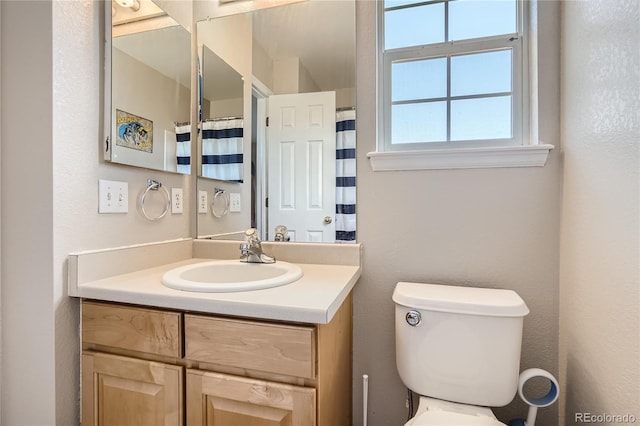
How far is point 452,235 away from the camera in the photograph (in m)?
1.22

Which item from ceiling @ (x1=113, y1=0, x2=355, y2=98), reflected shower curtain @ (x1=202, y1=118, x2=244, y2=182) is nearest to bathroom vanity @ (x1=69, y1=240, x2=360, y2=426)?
reflected shower curtain @ (x1=202, y1=118, x2=244, y2=182)

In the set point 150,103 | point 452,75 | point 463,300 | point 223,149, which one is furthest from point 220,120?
point 463,300

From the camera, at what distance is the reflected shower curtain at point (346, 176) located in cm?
A: 131

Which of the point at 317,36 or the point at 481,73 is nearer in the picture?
the point at 481,73

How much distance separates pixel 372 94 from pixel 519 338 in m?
1.02

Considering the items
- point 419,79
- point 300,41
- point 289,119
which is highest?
point 300,41

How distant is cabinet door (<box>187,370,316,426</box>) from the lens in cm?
80

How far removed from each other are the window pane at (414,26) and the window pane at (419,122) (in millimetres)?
270

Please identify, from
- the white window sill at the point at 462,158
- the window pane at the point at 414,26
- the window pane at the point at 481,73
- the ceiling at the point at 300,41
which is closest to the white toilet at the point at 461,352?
the white window sill at the point at 462,158

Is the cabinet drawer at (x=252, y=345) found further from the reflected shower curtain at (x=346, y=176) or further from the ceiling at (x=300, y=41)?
the ceiling at (x=300, y=41)

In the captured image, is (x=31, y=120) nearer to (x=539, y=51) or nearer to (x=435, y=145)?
(x=435, y=145)

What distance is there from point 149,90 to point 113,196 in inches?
18.3

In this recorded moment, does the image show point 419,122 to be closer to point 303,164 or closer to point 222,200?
point 303,164

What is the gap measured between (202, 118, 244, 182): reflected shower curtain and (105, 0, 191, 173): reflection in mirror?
0.09 m
